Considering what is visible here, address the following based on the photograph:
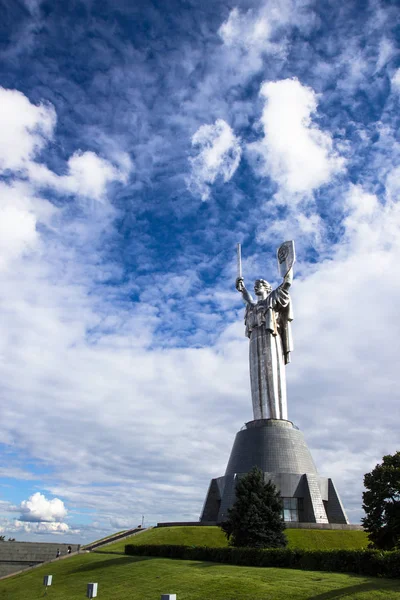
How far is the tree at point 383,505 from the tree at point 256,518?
11.0 feet

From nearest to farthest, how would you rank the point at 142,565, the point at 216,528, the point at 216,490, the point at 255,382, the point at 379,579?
the point at 379,579 < the point at 142,565 < the point at 216,528 < the point at 216,490 < the point at 255,382

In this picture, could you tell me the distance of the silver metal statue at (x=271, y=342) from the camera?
36.0 metres

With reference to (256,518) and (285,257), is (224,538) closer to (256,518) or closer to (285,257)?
(256,518)

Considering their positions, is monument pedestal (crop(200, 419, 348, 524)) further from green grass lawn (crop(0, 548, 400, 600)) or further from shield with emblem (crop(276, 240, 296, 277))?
green grass lawn (crop(0, 548, 400, 600))

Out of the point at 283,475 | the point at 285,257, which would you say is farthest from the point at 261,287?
the point at 283,475

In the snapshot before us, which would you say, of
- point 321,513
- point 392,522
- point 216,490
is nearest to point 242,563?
point 392,522

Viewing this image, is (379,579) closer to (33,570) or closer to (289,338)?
(33,570)

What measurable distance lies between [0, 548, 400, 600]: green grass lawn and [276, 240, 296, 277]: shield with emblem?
23735 millimetres

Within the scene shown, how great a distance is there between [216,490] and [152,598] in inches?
872

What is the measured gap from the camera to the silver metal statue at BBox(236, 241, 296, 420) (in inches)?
1419

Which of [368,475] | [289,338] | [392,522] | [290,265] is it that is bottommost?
[392,522]

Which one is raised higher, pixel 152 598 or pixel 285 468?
pixel 285 468

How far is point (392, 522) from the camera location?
1758 centimetres

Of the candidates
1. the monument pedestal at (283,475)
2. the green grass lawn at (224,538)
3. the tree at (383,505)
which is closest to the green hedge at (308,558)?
the tree at (383,505)
